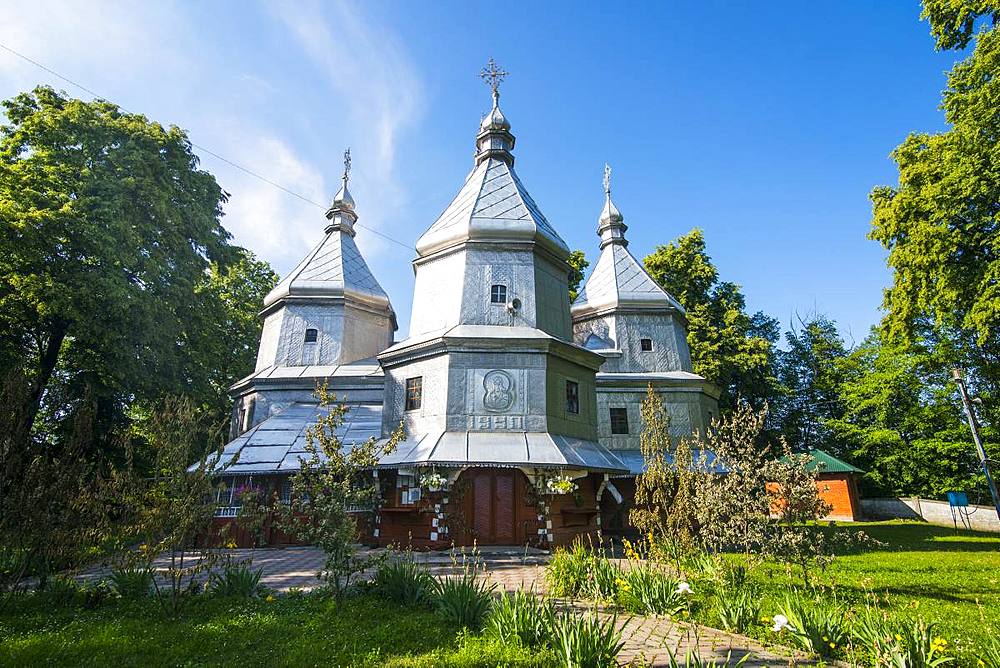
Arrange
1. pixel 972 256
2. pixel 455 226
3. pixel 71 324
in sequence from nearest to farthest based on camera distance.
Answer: pixel 972 256
pixel 71 324
pixel 455 226

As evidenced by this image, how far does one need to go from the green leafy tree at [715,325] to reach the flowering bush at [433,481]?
19440 mm

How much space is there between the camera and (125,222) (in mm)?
17797

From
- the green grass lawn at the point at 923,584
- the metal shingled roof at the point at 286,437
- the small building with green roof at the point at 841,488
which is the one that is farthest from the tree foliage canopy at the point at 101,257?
the small building with green roof at the point at 841,488

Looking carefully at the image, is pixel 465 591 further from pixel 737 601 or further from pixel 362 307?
pixel 362 307

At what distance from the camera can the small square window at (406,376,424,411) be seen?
17359 millimetres

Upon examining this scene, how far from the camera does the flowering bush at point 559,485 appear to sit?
14703 mm

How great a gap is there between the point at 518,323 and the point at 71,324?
15.2m

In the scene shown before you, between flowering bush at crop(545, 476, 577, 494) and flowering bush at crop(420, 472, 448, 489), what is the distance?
3.01m

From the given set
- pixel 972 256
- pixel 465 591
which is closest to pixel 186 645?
pixel 465 591

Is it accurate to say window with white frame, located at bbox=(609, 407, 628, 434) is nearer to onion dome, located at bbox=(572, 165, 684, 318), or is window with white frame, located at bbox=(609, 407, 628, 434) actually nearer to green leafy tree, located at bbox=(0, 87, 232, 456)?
onion dome, located at bbox=(572, 165, 684, 318)

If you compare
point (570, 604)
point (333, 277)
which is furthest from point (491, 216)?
point (570, 604)

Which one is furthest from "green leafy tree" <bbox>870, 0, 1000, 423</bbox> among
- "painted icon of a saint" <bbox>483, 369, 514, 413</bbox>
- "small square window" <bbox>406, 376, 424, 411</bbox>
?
"small square window" <bbox>406, 376, 424, 411</bbox>

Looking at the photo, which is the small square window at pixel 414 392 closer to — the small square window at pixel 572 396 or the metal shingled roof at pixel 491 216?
the small square window at pixel 572 396

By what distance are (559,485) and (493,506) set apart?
7.21 ft
